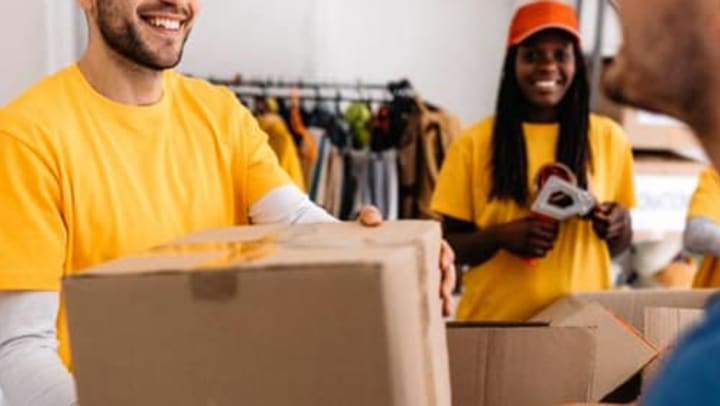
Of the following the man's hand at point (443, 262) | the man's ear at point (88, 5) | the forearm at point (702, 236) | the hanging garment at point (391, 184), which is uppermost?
the man's ear at point (88, 5)

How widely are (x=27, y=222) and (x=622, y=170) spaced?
124cm

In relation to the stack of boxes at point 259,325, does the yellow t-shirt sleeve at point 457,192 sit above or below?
below

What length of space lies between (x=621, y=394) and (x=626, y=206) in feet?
2.11

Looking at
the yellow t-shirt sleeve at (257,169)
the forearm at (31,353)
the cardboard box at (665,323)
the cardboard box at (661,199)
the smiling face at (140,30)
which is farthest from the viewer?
the cardboard box at (661,199)

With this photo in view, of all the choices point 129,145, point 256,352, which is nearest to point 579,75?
point 129,145

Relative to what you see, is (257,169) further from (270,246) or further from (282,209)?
(270,246)

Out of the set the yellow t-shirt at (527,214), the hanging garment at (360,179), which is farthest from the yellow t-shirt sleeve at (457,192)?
the hanging garment at (360,179)

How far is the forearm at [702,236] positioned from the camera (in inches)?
61.5

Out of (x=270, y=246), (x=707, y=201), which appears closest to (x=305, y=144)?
(x=707, y=201)

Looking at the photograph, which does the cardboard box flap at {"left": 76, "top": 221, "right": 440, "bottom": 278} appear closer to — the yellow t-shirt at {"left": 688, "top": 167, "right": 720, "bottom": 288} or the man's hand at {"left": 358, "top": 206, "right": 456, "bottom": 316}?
the man's hand at {"left": 358, "top": 206, "right": 456, "bottom": 316}

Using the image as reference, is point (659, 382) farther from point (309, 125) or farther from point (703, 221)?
point (309, 125)

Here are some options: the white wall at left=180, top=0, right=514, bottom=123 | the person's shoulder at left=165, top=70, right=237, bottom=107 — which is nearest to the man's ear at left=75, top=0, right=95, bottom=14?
the person's shoulder at left=165, top=70, right=237, bottom=107

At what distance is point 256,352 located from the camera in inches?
28.1

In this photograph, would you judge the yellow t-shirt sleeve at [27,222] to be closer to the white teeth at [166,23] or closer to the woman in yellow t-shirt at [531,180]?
the white teeth at [166,23]
